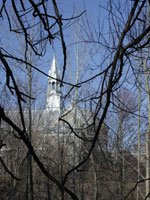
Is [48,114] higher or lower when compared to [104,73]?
higher

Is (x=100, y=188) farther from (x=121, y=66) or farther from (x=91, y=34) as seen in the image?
(x=121, y=66)

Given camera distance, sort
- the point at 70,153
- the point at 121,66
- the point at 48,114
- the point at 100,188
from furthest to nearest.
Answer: the point at 48,114 → the point at 70,153 → the point at 100,188 → the point at 121,66

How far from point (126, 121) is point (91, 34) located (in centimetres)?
479

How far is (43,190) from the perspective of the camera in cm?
805

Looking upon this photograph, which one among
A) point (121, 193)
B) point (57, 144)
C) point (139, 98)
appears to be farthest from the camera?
point (57, 144)

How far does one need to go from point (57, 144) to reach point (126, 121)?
10.1 feet

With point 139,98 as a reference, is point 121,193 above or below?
below

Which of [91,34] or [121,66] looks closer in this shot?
[121,66]

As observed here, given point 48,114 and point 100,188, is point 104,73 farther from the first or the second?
point 48,114

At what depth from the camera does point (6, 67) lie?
522 mm

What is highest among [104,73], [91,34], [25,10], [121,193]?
A: [91,34]

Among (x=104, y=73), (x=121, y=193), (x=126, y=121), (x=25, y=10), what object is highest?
(x=126, y=121)

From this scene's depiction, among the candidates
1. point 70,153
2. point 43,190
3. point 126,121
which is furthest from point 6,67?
point 70,153

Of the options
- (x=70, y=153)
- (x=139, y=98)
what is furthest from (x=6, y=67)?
(x=70, y=153)
